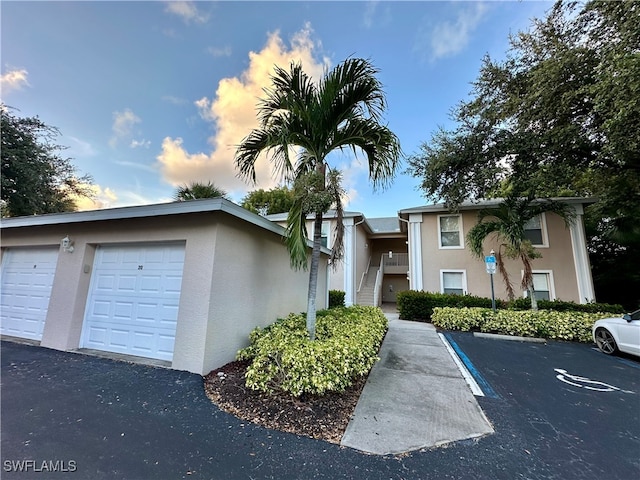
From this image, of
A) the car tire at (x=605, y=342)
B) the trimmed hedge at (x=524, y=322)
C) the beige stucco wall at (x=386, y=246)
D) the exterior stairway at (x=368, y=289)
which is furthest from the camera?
the beige stucco wall at (x=386, y=246)

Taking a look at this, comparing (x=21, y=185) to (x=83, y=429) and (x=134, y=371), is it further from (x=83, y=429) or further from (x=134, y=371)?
(x=83, y=429)

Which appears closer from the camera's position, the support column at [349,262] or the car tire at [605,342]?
the car tire at [605,342]

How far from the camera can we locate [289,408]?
3.21 metres

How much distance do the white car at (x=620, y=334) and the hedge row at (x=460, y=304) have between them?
2.72m

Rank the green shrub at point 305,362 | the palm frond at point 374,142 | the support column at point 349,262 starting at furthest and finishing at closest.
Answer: the support column at point 349,262 < the palm frond at point 374,142 < the green shrub at point 305,362

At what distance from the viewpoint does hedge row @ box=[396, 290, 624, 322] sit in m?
8.85

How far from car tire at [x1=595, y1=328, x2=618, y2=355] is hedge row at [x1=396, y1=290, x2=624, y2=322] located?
2.77m

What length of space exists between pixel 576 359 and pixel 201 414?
25.1ft

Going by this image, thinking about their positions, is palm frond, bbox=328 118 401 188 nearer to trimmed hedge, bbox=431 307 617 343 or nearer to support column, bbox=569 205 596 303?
trimmed hedge, bbox=431 307 617 343

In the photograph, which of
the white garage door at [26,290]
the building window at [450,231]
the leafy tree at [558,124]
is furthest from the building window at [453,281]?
the white garage door at [26,290]

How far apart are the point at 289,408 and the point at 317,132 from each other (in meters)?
4.22

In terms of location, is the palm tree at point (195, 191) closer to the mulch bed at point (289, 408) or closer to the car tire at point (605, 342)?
the mulch bed at point (289, 408)

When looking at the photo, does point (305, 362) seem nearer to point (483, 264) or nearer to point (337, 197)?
point (337, 197)

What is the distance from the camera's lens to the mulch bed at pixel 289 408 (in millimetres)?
2883
